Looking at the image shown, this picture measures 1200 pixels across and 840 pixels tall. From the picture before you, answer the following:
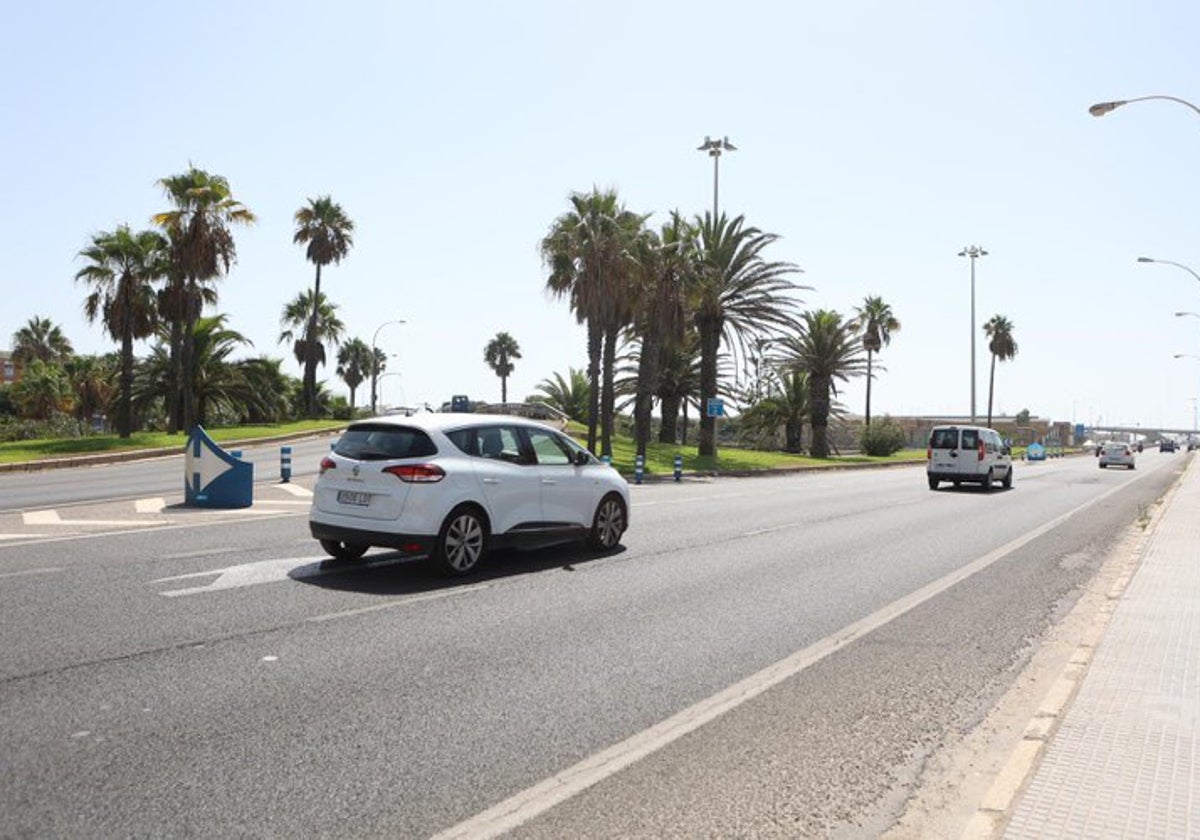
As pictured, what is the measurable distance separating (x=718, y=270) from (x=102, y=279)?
2552 centimetres

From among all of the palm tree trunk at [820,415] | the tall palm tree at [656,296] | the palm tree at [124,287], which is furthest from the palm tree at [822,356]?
the palm tree at [124,287]

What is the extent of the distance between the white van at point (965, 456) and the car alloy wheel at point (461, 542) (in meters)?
20.2

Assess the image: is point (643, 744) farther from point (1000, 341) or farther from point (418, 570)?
point (1000, 341)

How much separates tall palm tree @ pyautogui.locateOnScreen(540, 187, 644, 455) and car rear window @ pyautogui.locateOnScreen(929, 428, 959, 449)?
11.3 meters

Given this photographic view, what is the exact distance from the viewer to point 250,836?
3557 millimetres

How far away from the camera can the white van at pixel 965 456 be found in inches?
1035

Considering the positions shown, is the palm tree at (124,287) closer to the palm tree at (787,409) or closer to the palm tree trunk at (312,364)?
the palm tree trunk at (312,364)

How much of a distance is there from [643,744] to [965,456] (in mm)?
23985

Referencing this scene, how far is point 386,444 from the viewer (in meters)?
9.43

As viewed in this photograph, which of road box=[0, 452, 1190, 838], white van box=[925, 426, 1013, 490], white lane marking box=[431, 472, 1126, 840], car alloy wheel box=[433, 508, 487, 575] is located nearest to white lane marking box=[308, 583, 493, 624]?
road box=[0, 452, 1190, 838]

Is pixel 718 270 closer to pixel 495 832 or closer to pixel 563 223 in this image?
pixel 563 223

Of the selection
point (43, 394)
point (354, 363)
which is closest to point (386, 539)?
point (43, 394)

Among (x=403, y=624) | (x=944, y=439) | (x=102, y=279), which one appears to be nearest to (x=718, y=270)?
(x=944, y=439)

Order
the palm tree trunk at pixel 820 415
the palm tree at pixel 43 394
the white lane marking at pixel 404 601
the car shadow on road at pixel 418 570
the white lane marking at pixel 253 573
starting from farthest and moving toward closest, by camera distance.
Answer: the palm tree at pixel 43 394
the palm tree trunk at pixel 820 415
the car shadow on road at pixel 418 570
the white lane marking at pixel 253 573
the white lane marking at pixel 404 601
